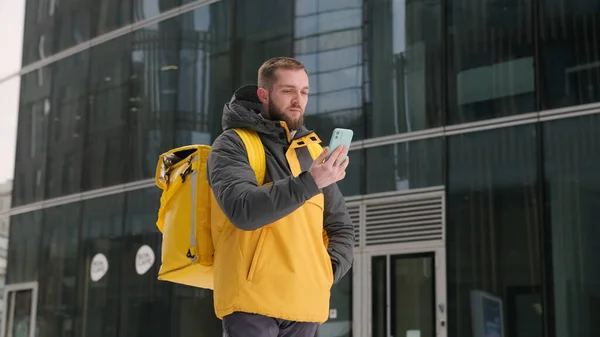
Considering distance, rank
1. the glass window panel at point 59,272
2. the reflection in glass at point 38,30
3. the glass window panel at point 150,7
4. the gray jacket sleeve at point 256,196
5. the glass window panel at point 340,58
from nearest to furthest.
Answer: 1. the gray jacket sleeve at point 256,196
2. the glass window panel at point 340,58
3. the glass window panel at point 150,7
4. the glass window panel at point 59,272
5. the reflection in glass at point 38,30

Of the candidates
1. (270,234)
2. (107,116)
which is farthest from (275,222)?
(107,116)

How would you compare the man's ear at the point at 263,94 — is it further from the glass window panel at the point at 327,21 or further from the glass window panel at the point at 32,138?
the glass window panel at the point at 32,138

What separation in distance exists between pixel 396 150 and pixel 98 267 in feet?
22.6

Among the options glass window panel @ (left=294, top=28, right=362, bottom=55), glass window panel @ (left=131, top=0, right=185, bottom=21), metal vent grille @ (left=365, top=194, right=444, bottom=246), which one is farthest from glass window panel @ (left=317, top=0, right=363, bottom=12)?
glass window panel @ (left=131, top=0, right=185, bottom=21)

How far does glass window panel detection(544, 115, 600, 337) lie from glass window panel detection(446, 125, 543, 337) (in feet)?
0.67

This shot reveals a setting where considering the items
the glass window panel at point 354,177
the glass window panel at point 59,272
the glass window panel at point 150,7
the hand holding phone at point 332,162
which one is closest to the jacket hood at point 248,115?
the hand holding phone at point 332,162

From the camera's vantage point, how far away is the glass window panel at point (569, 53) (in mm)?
9859

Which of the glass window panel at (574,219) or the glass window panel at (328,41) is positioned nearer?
the glass window panel at (574,219)

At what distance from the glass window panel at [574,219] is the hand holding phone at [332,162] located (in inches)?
295

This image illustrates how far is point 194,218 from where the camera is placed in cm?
288

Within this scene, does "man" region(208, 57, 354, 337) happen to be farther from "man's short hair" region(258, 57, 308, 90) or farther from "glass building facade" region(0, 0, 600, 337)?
"glass building facade" region(0, 0, 600, 337)

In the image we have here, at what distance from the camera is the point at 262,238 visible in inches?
105

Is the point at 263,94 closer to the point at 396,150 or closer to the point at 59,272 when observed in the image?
the point at 396,150

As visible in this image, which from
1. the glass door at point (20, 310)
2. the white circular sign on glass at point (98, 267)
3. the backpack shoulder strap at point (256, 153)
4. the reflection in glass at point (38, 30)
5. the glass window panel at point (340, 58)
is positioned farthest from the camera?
the reflection in glass at point (38, 30)
